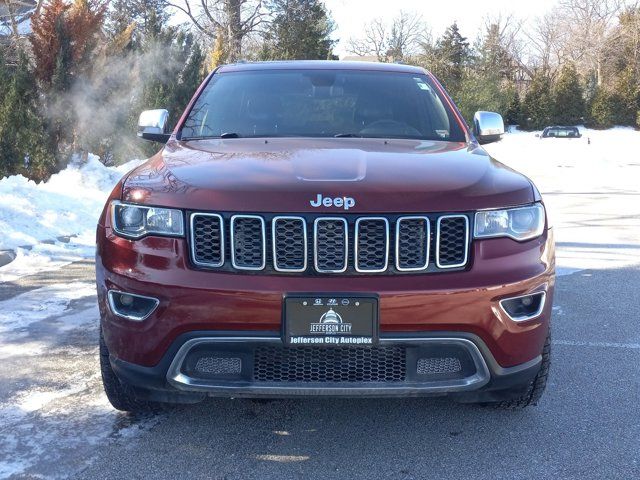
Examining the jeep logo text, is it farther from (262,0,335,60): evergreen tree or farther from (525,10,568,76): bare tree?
(525,10,568,76): bare tree

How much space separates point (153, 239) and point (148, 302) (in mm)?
256

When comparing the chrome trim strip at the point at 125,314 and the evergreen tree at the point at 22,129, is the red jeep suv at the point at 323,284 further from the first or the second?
the evergreen tree at the point at 22,129

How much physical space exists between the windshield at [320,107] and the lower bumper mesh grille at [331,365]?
1604mm

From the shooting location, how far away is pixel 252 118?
14.2ft

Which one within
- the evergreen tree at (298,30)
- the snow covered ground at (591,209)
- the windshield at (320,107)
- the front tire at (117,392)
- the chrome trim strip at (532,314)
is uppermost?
the evergreen tree at (298,30)

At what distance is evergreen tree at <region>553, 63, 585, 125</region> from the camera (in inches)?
2183

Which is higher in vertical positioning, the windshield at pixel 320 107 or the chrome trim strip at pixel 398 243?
the windshield at pixel 320 107

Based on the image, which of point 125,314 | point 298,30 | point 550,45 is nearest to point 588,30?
point 550,45

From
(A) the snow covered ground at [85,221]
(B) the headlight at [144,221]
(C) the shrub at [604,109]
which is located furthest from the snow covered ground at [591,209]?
(C) the shrub at [604,109]

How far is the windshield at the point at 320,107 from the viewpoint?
4.24 metres

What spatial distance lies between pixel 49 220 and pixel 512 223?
664 cm

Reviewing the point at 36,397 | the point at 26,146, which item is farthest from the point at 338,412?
the point at 26,146

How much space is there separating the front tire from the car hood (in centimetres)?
76

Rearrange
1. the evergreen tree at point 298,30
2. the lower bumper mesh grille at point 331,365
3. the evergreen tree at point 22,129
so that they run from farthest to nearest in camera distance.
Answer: the evergreen tree at point 298,30 < the evergreen tree at point 22,129 < the lower bumper mesh grille at point 331,365
